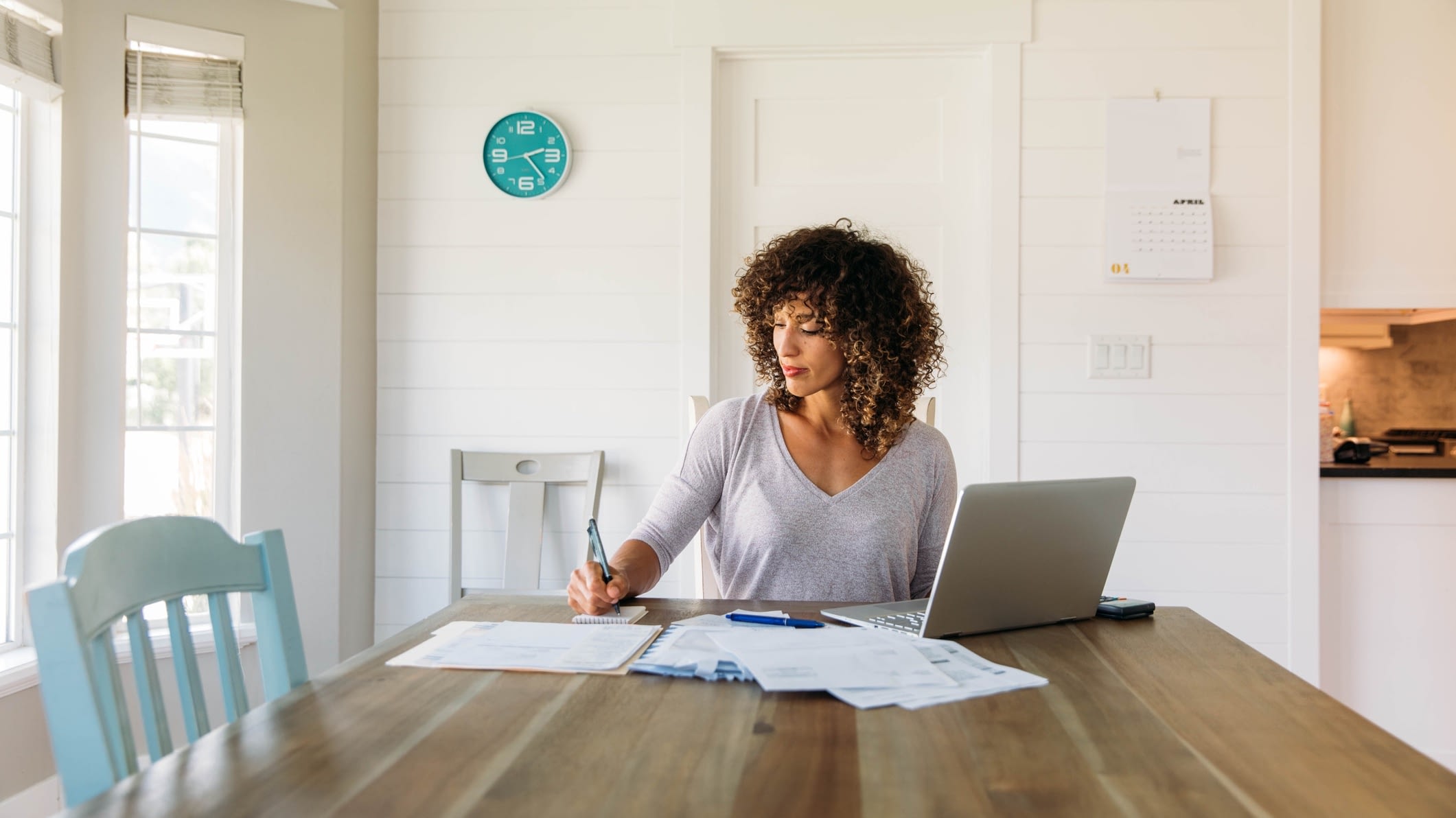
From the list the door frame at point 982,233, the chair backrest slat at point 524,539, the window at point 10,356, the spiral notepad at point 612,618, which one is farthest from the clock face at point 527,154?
the spiral notepad at point 612,618

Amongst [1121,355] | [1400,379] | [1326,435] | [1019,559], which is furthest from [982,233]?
[1019,559]

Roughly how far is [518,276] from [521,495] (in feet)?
2.05

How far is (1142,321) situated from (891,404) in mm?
1362

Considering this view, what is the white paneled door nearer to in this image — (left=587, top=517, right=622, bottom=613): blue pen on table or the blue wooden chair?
A: (left=587, top=517, right=622, bottom=613): blue pen on table

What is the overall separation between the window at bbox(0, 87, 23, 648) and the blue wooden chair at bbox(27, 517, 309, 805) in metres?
1.66

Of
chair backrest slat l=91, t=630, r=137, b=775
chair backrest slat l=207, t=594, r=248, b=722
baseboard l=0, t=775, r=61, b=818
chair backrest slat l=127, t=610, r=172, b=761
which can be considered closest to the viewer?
chair backrest slat l=91, t=630, r=137, b=775

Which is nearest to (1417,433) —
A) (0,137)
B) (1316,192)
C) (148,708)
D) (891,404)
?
(1316,192)

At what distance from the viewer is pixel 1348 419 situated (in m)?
3.45

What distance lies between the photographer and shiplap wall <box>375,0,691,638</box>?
291cm

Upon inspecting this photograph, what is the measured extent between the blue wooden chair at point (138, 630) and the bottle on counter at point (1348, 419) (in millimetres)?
3425

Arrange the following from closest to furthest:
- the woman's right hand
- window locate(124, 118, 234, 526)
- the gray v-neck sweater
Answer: the woman's right hand
the gray v-neck sweater
window locate(124, 118, 234, 526)

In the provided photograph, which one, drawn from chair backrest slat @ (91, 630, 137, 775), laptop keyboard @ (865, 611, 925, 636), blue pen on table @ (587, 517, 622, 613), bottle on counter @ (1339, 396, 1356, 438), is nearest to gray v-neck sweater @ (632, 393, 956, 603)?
blue pen on table @ (587, 517, 622, 613)

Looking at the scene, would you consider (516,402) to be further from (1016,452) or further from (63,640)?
(63,640)

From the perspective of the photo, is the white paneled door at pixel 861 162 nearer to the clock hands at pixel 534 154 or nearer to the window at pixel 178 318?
the clock hands at pixel 534 154
